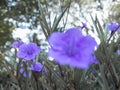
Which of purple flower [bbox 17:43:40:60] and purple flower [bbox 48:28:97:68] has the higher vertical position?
purple flower [bbox 48:28:97:68]

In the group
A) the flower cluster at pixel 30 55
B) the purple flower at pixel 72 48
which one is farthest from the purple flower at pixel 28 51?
the purple flower at pixel 72 48

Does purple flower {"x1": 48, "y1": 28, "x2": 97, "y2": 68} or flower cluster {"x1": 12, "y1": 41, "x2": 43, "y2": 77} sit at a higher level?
purple flower {"x1": 48, "y1": 28, "x2": 97, "y2": 68}

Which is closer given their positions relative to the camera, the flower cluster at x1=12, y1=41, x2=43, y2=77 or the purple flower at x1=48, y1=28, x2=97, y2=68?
the purple flower at x1=48, y1=28, x2=97, y2=68

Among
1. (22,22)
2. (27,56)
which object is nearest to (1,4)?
(22,22)

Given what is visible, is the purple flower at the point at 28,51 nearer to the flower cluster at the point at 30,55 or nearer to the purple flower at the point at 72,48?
the flower cluster at the point at 30,55

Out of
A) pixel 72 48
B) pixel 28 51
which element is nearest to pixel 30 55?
pixel 28 51

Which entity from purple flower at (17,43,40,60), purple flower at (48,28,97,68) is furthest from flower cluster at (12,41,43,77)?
purple flower at (48,28,97,68)

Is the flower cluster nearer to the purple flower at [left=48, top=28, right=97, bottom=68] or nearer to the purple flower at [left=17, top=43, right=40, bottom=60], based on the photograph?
the purple flower at [left=17, top=43, right=40, bottom=60]

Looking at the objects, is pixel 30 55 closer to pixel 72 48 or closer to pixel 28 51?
pixel 28 51
